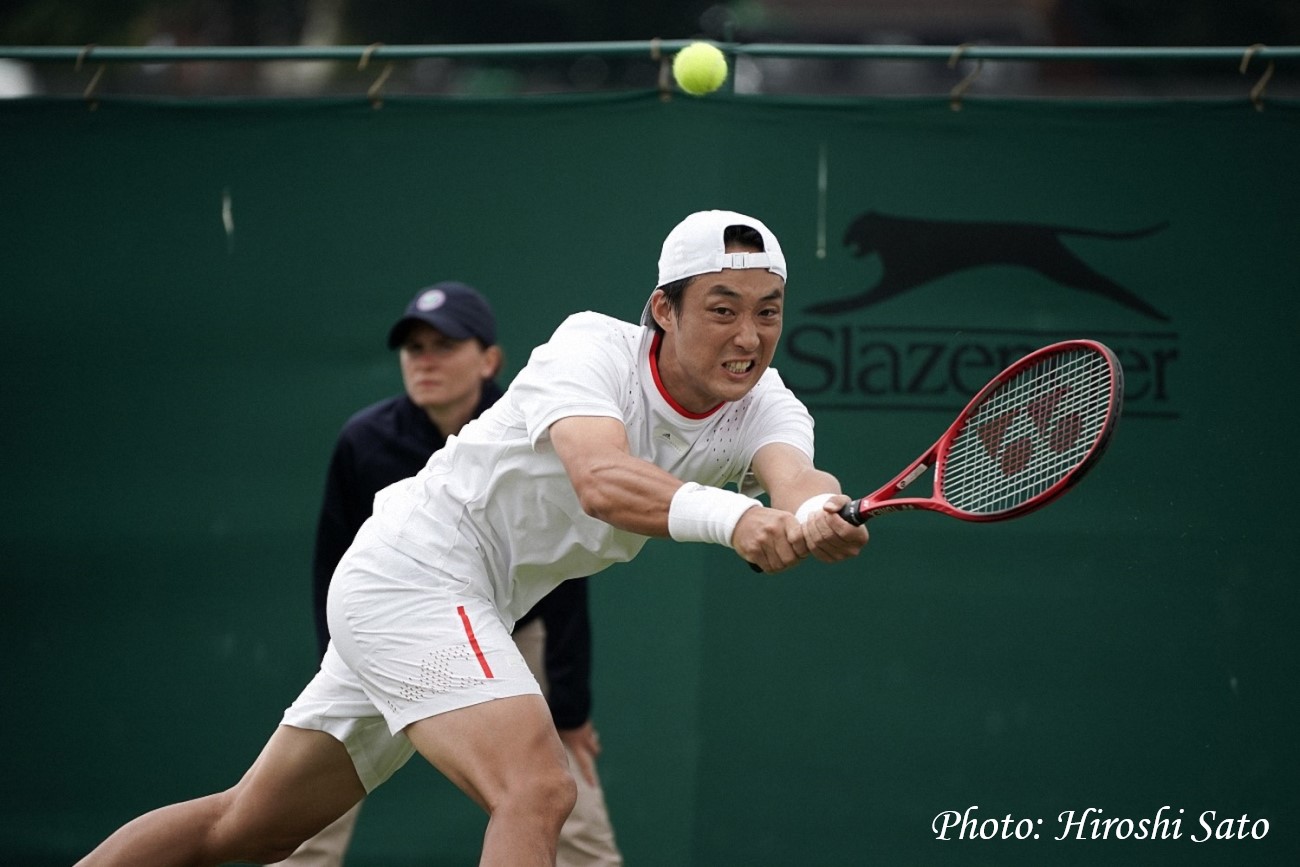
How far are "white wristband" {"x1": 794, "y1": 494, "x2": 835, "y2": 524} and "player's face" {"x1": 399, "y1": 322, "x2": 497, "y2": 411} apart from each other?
177 centimetres

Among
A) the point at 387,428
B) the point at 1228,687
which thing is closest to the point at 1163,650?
the point at 1228,687

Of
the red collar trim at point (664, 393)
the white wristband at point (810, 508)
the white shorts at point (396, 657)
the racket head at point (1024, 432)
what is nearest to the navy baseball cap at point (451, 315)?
the white shorts at point (396, 657)

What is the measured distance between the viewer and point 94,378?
5.18 m

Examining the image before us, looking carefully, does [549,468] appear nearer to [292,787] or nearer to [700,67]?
[292,787]

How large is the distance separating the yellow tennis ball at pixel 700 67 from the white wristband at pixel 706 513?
1.89 meters

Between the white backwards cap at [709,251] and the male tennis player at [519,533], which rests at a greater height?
the white backwards cap at [709,251]

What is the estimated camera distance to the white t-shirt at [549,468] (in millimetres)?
3611

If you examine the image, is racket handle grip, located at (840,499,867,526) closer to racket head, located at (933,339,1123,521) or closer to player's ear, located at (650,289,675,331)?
racket head, located at (933,339,1123,521)

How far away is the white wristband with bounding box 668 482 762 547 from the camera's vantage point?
312cm

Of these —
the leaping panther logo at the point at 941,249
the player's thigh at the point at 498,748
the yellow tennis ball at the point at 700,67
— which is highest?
the yellow tennis ball at the point at 700,67

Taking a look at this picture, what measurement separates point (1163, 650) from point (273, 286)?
294cm

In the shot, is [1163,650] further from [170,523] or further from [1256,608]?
[170,523]

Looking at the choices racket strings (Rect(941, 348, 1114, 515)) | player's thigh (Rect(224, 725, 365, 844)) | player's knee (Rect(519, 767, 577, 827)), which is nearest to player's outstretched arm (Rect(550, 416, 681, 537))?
player's knee (Rect(519, 767, 577, 827))

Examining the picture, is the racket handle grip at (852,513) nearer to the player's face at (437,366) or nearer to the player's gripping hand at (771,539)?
the player's gripping hand at (771,539)
